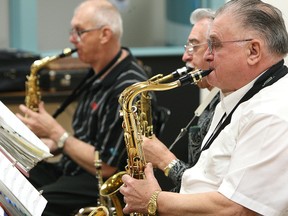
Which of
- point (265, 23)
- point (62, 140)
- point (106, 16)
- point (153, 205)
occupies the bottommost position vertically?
point (62, 140)

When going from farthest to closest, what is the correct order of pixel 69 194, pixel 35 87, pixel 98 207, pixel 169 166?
pixel 35 87 → pixel 69 194 → pixel 98 207 → pixel 169 166

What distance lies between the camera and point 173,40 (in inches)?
272

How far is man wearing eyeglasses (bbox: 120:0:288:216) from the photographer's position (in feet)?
7.84

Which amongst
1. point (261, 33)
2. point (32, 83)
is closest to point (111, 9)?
point (32, 83)

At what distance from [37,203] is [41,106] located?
186 cm

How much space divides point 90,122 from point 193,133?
3.55 ft

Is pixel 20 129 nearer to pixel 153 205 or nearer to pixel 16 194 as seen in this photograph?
pixel 16 194

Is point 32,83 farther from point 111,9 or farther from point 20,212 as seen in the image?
point 20,212

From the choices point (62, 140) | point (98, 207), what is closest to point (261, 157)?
point (98, 207)

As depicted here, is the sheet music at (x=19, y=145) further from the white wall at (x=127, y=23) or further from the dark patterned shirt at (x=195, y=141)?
the white wall at (x=127, y=23)

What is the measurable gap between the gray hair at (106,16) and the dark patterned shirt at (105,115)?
0.25 metres

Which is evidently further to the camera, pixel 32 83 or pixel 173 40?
pixel 173 40

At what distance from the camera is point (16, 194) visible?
2.30 metres

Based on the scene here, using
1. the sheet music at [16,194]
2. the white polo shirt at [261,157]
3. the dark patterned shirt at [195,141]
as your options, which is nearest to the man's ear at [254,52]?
the white polo shirt at [261,157]
